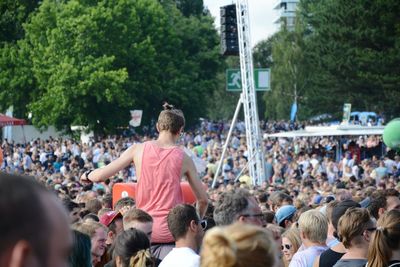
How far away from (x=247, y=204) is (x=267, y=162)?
28.1m

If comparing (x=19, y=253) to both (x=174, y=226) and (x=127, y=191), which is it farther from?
(x=127, y=191)

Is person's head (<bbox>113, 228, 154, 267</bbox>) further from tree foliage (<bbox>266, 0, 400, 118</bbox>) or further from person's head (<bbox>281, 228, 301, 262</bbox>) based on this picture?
tree foliage (<bbox>266, 0, 400, 118</bbox>)

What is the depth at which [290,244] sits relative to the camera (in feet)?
25.7

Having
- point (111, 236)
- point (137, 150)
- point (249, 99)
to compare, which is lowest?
point (249, 99)

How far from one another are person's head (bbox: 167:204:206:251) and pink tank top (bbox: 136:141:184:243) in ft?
3.31

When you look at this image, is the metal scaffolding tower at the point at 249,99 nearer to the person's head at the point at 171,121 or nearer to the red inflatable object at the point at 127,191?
the red inflatable object at the point at 127,191

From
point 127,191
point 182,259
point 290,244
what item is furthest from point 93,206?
point 182,259

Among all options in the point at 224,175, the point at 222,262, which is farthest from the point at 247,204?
the point at 224,175

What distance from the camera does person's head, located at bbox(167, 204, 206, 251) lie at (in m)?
6.19

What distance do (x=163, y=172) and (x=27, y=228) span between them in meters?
5.40

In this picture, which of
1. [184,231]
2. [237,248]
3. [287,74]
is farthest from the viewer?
[287,74]

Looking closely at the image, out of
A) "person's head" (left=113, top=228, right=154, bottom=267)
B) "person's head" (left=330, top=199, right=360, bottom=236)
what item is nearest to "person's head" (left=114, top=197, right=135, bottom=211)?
"person's head" (left=330, top=199, right=360, bottom=236)

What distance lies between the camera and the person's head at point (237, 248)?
305 cm

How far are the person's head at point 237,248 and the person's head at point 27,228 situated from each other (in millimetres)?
1117
